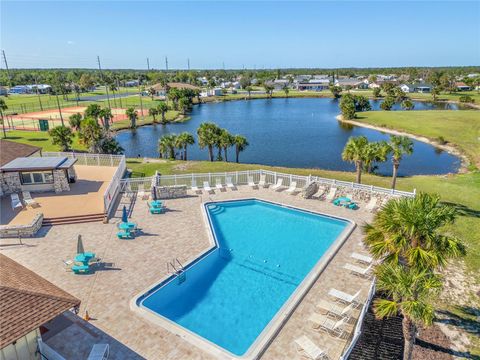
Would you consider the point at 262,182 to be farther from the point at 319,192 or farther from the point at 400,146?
the point at 400,146

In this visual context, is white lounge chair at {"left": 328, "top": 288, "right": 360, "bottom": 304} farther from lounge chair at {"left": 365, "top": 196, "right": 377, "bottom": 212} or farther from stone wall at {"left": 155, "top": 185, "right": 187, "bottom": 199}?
stone wall at {"left": 155, "top": 185, "right": 187, "bottom": 199}

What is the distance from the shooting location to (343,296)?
1411 cm

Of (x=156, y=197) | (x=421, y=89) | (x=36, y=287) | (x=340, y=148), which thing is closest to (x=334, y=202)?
(x=156, y=197)

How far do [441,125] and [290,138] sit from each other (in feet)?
98.5

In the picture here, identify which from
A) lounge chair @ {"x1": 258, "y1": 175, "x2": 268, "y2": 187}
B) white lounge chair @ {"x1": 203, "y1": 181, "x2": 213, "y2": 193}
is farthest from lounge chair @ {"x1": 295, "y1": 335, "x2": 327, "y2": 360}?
lounge chair @ {"x1": 258, "y1": 175, "x2": 268, "y2": 187}

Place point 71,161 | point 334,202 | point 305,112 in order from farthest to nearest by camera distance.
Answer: point 305,112
point 71,161
point 334,202

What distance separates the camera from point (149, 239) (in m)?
19.5

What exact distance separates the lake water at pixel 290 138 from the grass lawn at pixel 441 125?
3.68 metres

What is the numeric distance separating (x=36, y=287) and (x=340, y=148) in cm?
5438

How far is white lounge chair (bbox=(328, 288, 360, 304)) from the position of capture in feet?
45.5

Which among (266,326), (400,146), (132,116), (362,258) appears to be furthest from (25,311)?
(132,116)

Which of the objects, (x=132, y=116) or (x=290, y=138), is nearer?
(x=290, y=138)

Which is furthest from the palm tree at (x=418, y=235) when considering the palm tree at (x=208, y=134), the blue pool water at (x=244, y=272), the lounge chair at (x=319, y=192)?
the palm tree at (x=208, y=134)

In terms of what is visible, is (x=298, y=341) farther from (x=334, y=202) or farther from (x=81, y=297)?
(x=334, y=202)
